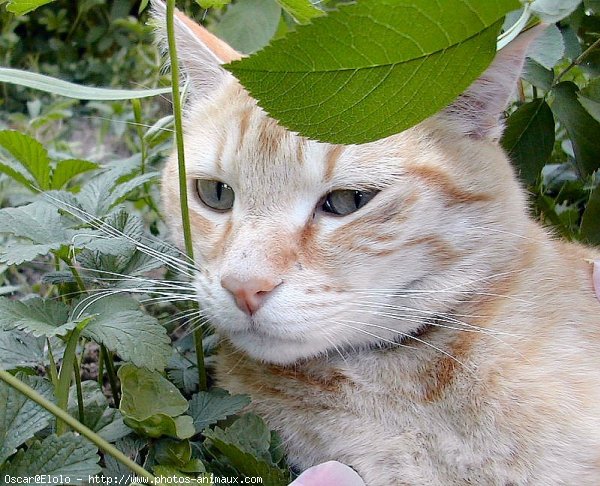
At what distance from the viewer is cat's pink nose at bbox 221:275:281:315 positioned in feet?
2.99

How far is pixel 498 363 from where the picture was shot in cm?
96

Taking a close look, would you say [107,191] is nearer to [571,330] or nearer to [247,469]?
[247,469]

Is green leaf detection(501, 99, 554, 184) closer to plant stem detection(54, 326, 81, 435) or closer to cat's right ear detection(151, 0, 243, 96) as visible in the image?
cat's right ear detection(151, 0, 243, 96)

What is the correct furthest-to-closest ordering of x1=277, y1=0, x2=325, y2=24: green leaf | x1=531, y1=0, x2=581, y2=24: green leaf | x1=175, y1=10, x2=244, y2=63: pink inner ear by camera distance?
x1=175, y1=10, x2=244, y2=63: pink inner ear → x1=531, y1=0, x2=581, y2=24: green leaf → x1=277, y1=0, x2=325, y2=24: green leaf

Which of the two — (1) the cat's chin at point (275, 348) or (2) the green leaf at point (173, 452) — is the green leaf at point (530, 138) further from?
(2) the green leaf at point (173, 452)

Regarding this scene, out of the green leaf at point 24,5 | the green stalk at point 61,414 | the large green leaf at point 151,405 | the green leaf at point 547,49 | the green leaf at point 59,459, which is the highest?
the green leaf at point 24,5

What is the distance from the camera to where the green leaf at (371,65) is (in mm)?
649

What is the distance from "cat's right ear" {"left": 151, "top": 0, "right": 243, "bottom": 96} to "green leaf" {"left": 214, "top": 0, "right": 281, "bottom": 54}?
74 mm

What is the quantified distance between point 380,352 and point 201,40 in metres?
0.63

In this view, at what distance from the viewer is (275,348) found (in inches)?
38.4

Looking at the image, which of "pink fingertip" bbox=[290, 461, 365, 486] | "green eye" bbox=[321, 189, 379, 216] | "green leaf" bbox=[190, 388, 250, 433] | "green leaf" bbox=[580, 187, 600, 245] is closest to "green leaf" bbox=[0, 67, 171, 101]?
"green eye" bbox=[321, 189, 379, 216]

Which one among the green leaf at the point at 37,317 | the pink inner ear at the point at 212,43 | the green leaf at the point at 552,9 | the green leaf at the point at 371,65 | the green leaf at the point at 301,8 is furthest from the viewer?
the pink inner ear at the point at 212,43

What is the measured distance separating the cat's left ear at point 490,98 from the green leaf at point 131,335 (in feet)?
1.91

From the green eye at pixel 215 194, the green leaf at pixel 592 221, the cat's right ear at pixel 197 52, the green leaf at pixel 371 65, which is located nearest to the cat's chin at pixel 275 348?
the green eye at pixel 215 194
